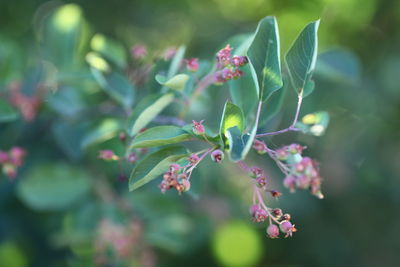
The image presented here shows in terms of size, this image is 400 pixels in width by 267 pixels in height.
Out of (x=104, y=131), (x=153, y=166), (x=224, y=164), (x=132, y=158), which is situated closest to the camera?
(x=153, y=166)

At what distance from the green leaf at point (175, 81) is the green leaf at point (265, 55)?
0.49ft

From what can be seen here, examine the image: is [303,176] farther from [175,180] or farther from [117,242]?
Result: [117,242]

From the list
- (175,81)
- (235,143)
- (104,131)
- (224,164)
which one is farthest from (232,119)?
(224,164)

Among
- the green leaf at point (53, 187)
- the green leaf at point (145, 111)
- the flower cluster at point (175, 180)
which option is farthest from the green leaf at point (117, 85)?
the green leaf at point (53, 187)

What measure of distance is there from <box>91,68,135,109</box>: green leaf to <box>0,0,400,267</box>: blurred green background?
16cm

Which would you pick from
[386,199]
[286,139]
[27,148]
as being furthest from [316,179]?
[386,199]

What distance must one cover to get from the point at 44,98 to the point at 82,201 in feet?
1.58

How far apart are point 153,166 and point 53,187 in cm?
107

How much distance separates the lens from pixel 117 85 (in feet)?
4.71

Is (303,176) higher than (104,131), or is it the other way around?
(303,176)

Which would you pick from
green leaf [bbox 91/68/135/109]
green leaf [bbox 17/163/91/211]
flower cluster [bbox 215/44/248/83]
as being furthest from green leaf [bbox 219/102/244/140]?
green leaf [bbox 17/163/91/211]

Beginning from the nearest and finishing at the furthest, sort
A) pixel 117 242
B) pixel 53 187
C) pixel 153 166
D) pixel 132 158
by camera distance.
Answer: pixel 153 166
pixel 132 158
pixel 117 242
pixel 53 187

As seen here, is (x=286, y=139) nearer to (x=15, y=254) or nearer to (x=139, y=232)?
(x=139, y=232)

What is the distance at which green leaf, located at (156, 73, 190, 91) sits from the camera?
105 cm
